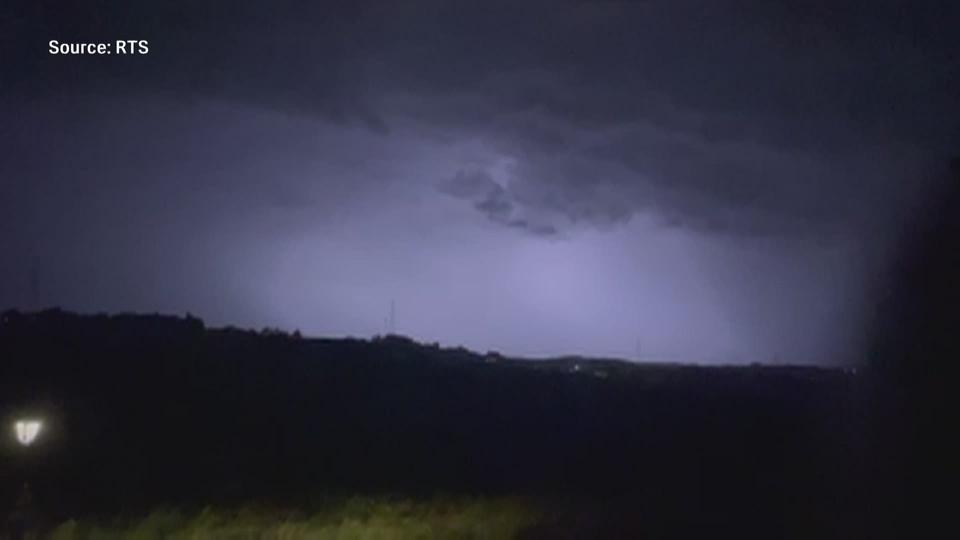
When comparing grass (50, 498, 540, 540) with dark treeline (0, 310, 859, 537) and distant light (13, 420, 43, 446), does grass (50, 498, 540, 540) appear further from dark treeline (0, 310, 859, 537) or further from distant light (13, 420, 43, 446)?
dark treeline (0, 310, 859, 537)

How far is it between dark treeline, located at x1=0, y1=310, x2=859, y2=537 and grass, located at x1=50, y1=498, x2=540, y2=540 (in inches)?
69.9

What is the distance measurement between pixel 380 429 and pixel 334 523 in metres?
15.8

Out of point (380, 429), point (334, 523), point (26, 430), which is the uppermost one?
point (26, 430)

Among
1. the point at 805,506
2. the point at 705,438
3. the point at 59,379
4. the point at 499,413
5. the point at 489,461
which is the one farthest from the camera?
the point at 499,413

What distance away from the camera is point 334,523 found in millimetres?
19562

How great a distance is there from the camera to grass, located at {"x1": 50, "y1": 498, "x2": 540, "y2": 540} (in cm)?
1792

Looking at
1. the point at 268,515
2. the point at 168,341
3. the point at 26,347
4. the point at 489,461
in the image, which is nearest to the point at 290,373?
the point at 168,341

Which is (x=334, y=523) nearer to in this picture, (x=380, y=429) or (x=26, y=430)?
(x=26, y=430)

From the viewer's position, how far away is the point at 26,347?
42938 millimetres

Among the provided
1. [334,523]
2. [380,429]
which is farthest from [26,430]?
[380,429]

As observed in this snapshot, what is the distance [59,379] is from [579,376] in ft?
67.6

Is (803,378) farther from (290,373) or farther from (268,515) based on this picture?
(268,515)

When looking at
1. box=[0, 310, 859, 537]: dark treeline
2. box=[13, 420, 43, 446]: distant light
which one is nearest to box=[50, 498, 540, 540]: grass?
box=[13, 420, 43, 446]: distant light

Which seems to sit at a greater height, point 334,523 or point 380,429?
point 380,429
